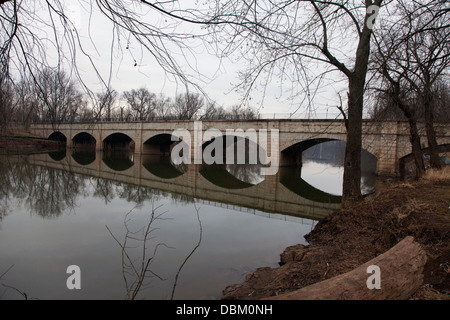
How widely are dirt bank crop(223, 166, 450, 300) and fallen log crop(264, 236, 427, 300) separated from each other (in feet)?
0.39

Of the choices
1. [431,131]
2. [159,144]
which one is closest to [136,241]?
[431,131]

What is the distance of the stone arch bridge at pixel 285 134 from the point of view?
19359 mm

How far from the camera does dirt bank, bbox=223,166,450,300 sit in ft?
10.5

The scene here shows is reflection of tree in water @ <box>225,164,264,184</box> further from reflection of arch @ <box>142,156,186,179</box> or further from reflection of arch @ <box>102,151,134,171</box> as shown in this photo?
reflection of arch @ <box>102,151,134,171</box>

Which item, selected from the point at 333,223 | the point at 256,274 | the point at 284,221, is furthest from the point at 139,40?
the point at 284,221

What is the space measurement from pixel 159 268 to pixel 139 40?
4.28 meters

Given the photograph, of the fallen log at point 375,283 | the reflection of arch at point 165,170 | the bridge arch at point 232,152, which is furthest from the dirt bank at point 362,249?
the bridge arch at point 232,152

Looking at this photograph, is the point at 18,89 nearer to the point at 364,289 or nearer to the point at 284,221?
the point at 364,289

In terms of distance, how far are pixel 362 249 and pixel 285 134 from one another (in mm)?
20393

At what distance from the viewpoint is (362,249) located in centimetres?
470

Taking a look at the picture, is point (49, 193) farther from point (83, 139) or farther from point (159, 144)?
point (159, 144)

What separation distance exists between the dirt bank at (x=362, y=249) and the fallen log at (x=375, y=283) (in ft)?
0.39

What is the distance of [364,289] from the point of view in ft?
8.49

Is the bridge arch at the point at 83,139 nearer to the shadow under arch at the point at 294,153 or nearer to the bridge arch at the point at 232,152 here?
the bridge arch at the point at 232,152
